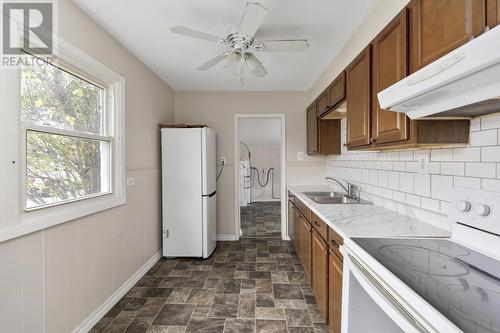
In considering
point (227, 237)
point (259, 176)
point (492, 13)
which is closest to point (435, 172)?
point (492, 13)

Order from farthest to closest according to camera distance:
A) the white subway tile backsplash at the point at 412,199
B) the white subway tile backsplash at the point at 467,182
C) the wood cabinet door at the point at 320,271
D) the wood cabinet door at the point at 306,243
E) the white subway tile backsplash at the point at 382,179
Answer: the wood cabinet door at the point at 306,243 → the white subway tile backsplash at the point at 382,179 → the wood cabinet door at the point at 320,271 → the white subway tile backsplash at the point at 412,199 → the white subway tile backsplash at the point at 467,182

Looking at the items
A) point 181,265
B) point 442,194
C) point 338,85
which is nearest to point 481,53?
point 442,194

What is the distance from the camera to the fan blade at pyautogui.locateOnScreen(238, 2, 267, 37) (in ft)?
4.50

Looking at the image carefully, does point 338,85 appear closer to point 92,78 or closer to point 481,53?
point 481,53

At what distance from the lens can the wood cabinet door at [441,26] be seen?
35.5 inches

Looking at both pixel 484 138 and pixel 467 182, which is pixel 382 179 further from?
pixel 484 138

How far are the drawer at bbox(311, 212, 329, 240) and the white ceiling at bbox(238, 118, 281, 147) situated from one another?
270 cm

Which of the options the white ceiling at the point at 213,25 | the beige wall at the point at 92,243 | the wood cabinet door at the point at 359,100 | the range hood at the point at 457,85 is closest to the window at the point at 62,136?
the beige wall at the point at 92,243

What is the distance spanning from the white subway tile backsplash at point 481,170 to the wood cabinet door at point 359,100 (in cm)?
57

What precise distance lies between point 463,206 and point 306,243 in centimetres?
142

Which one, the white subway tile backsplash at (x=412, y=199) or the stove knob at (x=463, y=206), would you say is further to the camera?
the white subway tile backsplash at (x=412, y=199)

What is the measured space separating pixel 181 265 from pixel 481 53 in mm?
3128

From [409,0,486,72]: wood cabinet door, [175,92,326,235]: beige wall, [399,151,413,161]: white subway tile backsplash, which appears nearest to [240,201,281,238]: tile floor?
[175,92,326,235]: beige wall

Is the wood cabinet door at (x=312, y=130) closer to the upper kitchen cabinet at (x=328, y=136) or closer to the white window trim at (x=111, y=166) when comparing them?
the upper kitchen cabinet at (x=328, y=136)
